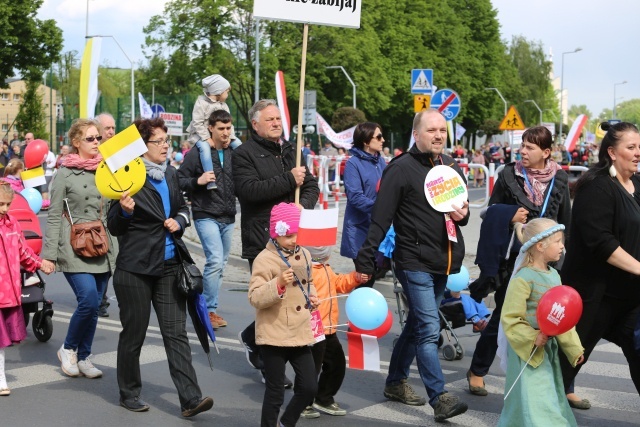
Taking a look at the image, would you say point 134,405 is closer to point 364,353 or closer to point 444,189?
point 364,353

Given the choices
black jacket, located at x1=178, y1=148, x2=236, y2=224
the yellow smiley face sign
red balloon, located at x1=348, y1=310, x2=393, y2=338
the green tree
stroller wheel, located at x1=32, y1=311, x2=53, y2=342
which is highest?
the green tree

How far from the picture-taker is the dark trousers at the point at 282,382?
5.86 metres

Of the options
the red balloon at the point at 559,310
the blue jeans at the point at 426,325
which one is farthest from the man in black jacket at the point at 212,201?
the red balloon at the point at 559,310

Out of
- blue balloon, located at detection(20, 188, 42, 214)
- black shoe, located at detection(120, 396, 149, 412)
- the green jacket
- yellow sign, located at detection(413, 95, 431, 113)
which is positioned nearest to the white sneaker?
the green jacket

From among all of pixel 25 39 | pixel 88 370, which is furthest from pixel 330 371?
pixel 25 39

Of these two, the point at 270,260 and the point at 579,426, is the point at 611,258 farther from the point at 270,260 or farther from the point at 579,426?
the point at 270,260

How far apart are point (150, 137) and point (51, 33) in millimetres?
39090

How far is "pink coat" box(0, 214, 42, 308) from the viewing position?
7.39 m

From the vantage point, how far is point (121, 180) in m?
6.46

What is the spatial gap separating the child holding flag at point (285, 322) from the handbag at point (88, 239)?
2.32m

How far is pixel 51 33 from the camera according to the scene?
44.0 meters

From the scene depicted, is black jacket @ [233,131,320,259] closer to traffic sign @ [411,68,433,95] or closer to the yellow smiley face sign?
the yellow smiley face sign

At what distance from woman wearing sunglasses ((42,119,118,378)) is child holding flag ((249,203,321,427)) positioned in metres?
2.28

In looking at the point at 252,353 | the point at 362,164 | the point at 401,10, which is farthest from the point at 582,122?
the point at 401,10
